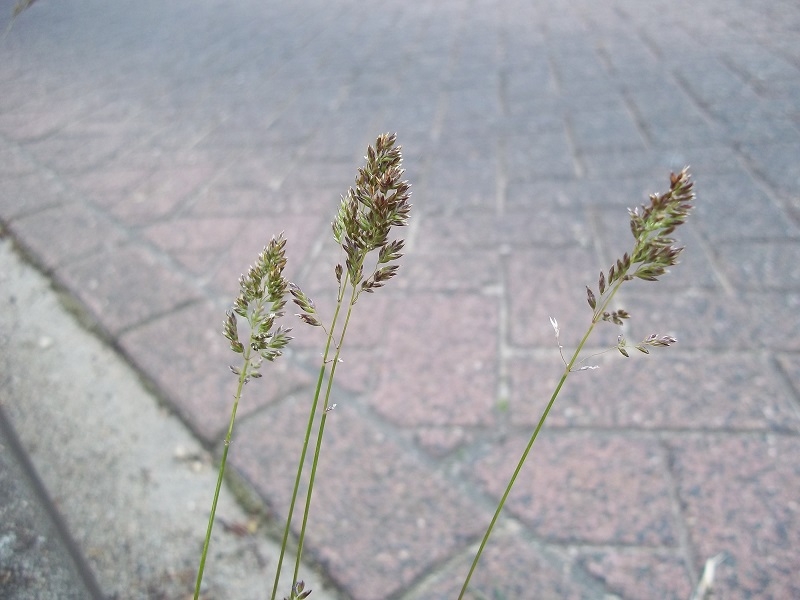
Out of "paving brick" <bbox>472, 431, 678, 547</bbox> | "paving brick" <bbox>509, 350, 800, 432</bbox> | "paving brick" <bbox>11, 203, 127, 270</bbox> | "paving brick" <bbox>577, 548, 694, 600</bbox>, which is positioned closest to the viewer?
"paving brick" <bbox>577, 548, 694, 600</bbox>

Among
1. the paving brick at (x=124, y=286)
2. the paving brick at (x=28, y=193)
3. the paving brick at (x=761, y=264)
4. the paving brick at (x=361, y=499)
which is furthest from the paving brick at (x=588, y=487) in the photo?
the paving brick at (x=28, y=193)

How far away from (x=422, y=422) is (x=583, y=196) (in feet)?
4.06

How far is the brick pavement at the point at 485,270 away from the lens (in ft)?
4.16

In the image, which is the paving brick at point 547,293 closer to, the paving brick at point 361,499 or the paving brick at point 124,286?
the paving brick at point 361,499

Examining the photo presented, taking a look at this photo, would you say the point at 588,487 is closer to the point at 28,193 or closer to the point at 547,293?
the point at 547,293

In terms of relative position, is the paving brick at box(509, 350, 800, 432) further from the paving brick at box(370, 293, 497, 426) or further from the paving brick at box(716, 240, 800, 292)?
the paving brick at box(716, 240, 800, 292)

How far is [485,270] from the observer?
205cm

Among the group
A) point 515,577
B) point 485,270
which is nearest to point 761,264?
point 485,270

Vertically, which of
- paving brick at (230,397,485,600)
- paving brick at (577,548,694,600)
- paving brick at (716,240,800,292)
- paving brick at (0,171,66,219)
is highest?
paving brick at (0,171,66,219)

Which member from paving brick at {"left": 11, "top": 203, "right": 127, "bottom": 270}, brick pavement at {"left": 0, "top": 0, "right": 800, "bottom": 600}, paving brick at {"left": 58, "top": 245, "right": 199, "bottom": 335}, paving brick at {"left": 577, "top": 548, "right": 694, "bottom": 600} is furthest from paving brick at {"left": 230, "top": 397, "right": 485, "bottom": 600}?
paving brick at {"left": 11, "top": 203, "right": 127, "bottom": 270}

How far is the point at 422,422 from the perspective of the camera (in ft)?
5.00

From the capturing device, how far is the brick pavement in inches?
49.9

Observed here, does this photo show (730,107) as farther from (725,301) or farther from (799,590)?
(799,590)

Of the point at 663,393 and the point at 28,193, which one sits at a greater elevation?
the point at 28,193
